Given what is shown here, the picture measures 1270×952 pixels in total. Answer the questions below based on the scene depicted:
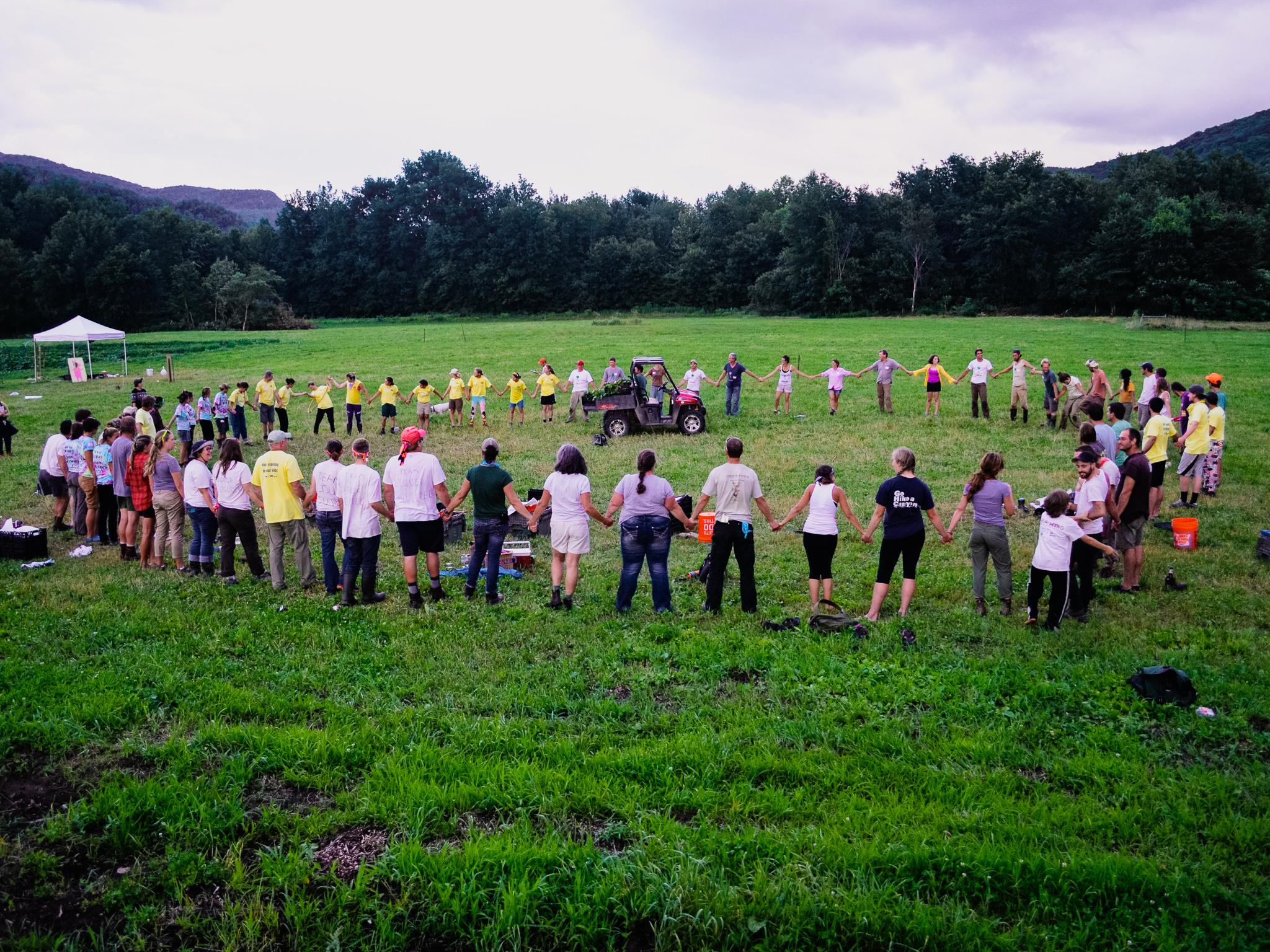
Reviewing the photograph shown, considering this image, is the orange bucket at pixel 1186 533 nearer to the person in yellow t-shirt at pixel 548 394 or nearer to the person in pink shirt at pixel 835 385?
the person in pink shirt at pixel 835 385

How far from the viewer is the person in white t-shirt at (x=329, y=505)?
29.9ft

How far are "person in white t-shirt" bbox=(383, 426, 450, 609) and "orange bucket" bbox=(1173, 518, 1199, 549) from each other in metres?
9.59

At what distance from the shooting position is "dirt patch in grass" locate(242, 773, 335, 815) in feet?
17.3

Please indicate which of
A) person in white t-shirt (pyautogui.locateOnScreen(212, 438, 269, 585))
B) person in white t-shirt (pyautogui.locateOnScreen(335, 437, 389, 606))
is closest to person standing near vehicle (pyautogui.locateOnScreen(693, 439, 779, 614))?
person in white t-shirt (pyautogui.locateOnScreen(335, 437, 389, 606))

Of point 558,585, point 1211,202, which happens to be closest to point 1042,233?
point 1211,202

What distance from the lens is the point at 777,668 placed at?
7.27 m

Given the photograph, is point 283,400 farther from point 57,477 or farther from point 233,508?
point 233,508

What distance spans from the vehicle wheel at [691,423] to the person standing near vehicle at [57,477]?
12480 mm

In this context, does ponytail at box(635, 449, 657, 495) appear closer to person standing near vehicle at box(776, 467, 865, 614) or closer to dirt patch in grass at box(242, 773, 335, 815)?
person standing near vehicle at box(776, 467, 865, 614)

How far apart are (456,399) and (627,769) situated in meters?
17.6

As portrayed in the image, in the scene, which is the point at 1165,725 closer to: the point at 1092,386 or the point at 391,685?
the point at 391,685

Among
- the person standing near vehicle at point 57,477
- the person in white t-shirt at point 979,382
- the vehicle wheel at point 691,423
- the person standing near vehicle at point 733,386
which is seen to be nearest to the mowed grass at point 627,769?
the person standing near vehicle at point 57,477

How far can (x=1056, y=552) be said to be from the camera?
8242 millimetres

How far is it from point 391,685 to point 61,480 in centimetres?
909
